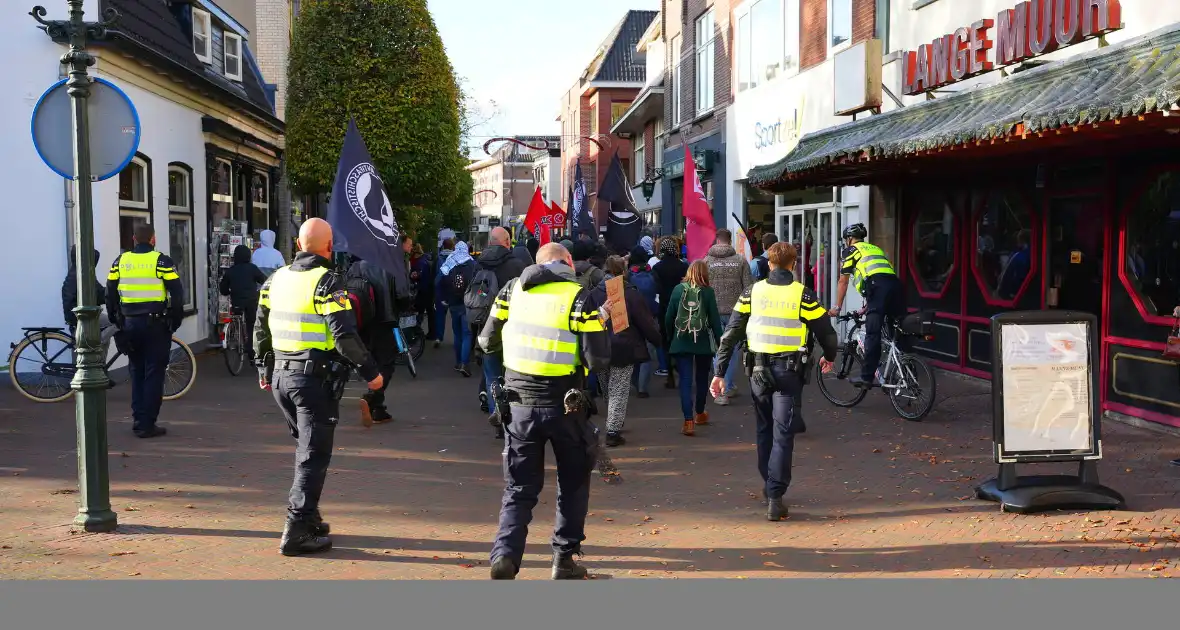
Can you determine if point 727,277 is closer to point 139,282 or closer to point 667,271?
point 667,271

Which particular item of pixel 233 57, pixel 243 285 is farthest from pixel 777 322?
pixel 233 57

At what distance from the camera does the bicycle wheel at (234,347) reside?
14.0 metres

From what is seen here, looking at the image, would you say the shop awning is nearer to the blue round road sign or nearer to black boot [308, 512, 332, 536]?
black boot [308, 512, 332, 536]

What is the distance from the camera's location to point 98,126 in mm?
6648

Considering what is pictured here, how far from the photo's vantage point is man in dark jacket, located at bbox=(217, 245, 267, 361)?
559 inches

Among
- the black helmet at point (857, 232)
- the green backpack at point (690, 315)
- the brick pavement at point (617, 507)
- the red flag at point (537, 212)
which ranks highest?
the red flag at point (537, 212)

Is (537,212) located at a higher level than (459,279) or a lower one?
higher

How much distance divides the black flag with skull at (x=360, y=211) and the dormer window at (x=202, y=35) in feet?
35.1

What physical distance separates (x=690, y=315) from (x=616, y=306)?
3.76ft

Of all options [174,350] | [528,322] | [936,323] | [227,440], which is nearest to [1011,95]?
[936,323]

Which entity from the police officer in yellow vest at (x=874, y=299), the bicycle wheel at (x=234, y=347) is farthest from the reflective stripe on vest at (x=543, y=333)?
the bicycle wheel at (x=234, y=347)

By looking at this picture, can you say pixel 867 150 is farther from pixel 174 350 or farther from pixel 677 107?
pixel 677 107

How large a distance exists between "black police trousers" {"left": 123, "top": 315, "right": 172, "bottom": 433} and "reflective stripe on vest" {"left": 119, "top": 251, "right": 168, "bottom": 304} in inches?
6.3

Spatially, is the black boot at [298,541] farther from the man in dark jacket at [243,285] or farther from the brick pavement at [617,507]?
the man in dark jacket at [243,285]
